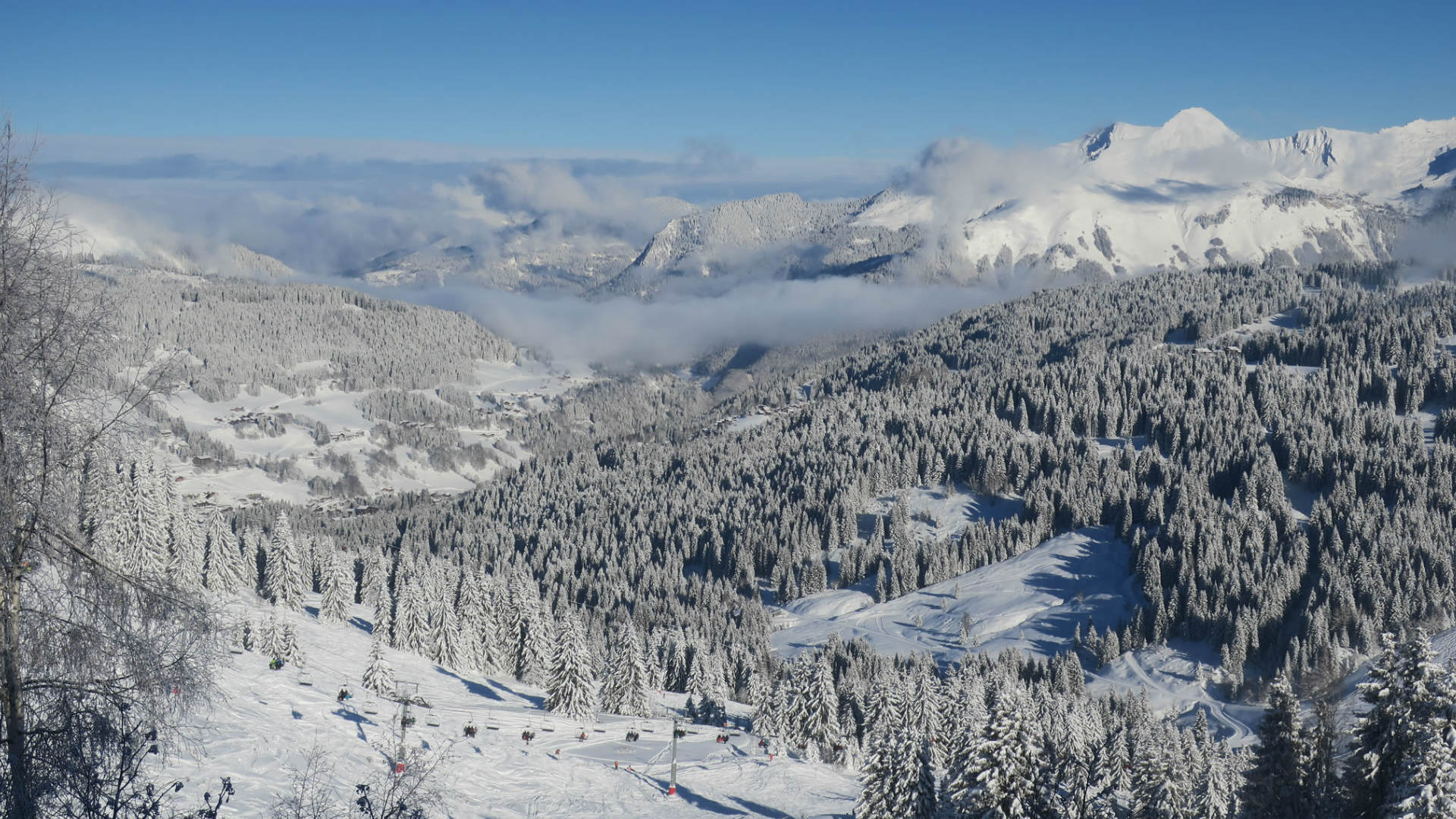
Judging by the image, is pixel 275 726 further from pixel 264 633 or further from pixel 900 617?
pixel 900 617

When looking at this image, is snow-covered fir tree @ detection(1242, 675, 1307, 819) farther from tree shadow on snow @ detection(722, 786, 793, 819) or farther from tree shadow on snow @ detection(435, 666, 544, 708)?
tree shadow on snow @ detection(435, 666, 544, 708)

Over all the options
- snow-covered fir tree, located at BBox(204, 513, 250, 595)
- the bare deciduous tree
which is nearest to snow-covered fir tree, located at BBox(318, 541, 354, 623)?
snow-covered fir tree, located at BBox(204, 513, 250, 595)

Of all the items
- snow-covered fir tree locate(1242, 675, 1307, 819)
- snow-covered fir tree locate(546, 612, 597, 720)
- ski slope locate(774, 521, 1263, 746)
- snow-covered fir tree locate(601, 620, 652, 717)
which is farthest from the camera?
ski slope locate(774, 521, 1263, 746)

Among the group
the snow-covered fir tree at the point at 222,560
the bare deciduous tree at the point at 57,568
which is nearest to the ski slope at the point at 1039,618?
the snow-covered fir tree at the point at 222,560

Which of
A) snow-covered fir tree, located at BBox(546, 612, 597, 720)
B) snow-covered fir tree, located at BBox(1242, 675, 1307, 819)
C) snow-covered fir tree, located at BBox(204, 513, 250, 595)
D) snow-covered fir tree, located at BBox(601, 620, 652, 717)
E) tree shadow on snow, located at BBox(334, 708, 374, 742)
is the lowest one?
snow-covered fir tree, located at BBox(601, 620, 652, 717)

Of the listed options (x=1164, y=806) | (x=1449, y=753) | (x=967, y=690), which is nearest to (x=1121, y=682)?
(x=967, y=690)

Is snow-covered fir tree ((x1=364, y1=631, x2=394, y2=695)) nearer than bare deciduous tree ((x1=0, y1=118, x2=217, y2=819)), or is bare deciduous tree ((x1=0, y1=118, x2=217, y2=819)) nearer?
bare deciduous tree ((x1=0, y1=118, x2=217, y2=819))

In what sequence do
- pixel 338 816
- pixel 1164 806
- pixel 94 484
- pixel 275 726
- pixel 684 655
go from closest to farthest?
pixel 94 484 < pixel 338 816 < pixel 275 726 < pixel 1164 806 < pixel 684 655

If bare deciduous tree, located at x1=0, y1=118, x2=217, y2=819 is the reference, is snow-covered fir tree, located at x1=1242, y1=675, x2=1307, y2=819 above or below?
below
